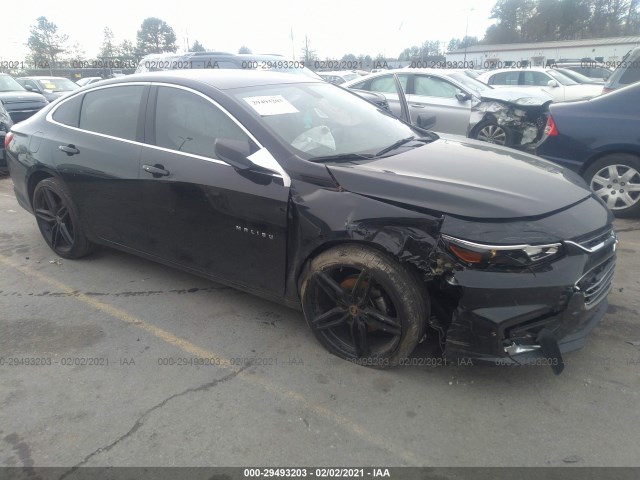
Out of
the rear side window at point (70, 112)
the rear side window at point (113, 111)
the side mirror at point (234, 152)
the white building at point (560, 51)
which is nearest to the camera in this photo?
the side mirror at point (234, 152)

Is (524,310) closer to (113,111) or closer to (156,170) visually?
(156,170)

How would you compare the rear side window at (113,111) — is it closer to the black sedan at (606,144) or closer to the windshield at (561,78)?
the black sedan at (606,144)

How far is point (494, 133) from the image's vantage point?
8031 mm

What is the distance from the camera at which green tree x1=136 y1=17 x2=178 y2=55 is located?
7181cm

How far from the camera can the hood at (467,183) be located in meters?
2.50

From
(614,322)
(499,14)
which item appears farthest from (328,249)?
(499,14)

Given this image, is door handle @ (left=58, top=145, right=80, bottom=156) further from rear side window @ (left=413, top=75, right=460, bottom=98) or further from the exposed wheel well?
rear side window @ (left=413, top=75, right=460, bottom=98)

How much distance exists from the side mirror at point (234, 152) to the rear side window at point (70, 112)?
190 centimetres

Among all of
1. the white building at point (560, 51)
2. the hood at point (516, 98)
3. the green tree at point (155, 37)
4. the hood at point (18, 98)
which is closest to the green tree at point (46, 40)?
the green tree at point (155, 37)

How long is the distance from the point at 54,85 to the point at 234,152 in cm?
1744

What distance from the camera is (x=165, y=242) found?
3.62m

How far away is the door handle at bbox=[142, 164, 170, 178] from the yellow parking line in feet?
3.40

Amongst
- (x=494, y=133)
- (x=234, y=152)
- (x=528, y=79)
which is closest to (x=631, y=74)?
(x=494, y=133)

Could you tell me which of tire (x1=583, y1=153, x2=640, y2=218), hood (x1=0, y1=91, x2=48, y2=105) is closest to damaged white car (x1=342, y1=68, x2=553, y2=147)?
tire (x1=583, y1=153, x2=640, y2=218)
